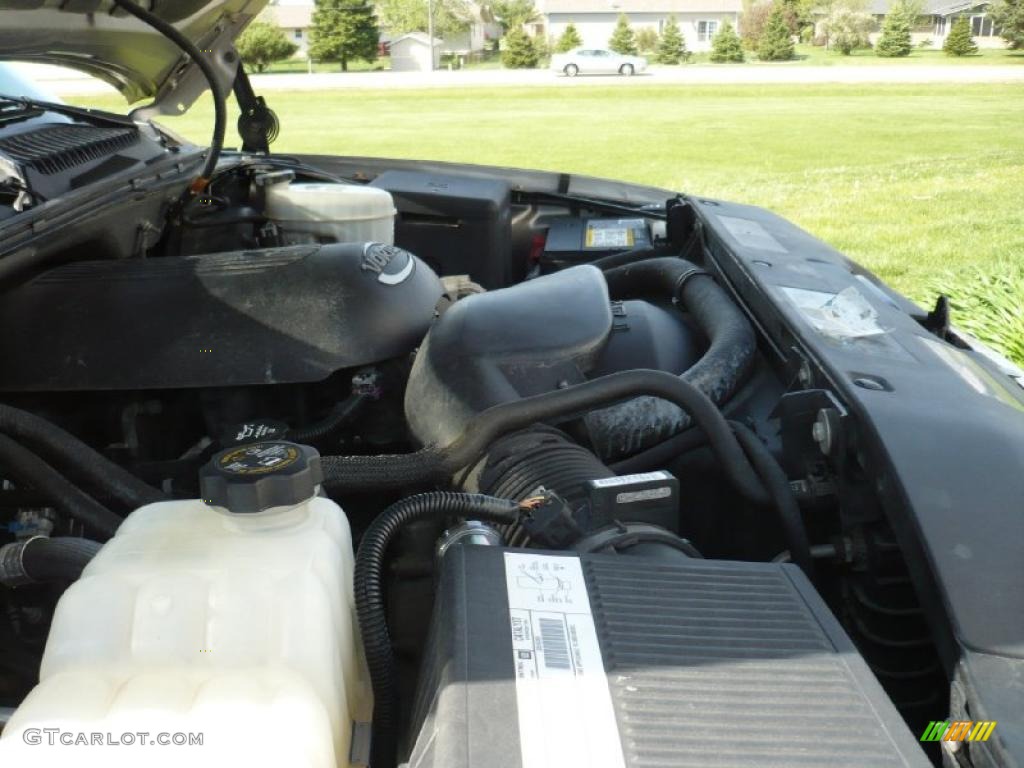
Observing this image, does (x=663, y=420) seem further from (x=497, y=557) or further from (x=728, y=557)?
(x=497, y=557)

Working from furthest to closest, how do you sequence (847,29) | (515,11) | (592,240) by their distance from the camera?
(515,11) < (847,29) < (592,240)

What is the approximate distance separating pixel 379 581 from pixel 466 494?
14 cm

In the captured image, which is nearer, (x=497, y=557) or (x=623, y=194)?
(x=497, y=557)

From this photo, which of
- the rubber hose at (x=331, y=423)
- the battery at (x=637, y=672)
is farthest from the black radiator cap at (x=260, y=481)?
the rubber hose at (x=331, y=423)

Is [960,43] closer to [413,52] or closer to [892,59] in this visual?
[892,59]

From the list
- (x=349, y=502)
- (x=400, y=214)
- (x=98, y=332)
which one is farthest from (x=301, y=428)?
(x=400, y=214)

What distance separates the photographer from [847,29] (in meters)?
39.2

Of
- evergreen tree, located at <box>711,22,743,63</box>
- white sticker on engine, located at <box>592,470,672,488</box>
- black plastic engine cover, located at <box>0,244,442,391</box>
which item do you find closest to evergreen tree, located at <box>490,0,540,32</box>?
evergreen tree, located at <box>711,22,743,63</box>

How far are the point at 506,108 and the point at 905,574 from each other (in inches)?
692

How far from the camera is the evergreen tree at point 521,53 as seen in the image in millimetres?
34656

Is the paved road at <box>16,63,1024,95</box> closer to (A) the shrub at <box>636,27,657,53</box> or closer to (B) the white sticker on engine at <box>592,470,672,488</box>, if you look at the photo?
(A) the shrub at <box>636,27,657,53</box>

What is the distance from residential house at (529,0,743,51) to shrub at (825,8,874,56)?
5435 millimetres

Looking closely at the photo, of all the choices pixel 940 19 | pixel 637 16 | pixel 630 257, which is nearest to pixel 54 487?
pixel 630 257

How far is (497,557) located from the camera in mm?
1014
